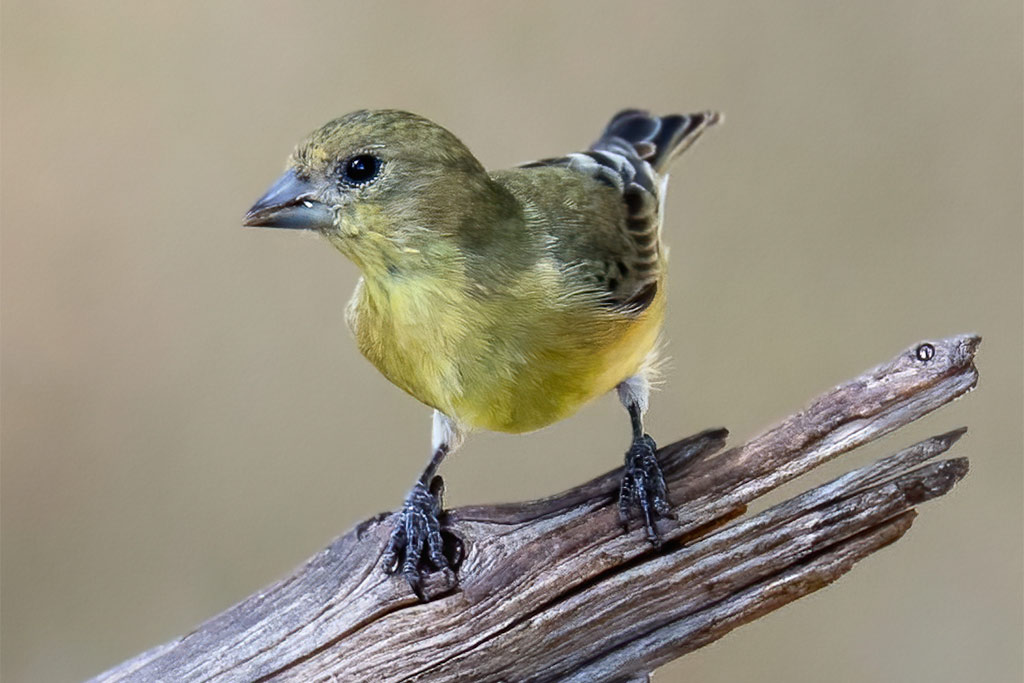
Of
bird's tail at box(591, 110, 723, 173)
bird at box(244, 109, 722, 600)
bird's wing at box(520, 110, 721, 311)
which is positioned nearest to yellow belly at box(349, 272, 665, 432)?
bird at box(244, 109, 722, 600)

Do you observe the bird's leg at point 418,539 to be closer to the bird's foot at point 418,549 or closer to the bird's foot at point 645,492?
the bird's foot at point 418,549

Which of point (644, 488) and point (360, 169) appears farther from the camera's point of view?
point (644, 488)

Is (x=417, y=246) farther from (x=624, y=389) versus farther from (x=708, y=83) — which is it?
(x=708, y=83)

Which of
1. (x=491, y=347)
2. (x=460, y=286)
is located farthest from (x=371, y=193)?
(x=491, y=347)

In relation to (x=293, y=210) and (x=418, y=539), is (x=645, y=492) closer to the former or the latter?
(x=418, y=539)

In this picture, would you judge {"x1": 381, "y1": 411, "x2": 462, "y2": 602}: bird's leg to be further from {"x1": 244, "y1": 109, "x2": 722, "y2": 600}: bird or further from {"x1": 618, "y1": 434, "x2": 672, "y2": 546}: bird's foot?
{"x1": 618, "y1": 434, "x2": 672, "y2": 546}: bird's foot

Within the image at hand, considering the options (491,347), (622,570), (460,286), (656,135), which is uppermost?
(656,135)

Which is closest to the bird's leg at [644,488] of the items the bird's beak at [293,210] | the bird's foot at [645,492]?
the bird's foot at [645,492]
